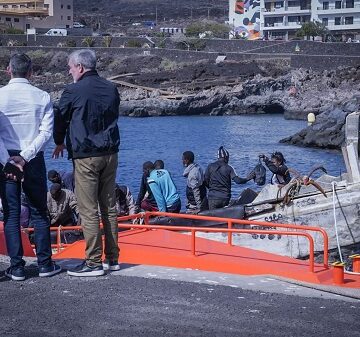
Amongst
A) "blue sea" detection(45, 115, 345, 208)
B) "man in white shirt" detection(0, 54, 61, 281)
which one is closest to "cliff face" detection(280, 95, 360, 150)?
"blue sea" detection(45, 115, 345, 208)

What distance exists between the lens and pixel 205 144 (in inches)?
2142

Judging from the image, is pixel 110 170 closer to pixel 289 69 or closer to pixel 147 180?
pixel 147 180

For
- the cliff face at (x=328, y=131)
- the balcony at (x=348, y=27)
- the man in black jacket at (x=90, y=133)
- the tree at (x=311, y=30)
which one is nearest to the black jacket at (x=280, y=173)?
the man in black jacket at (x=90, y=133)

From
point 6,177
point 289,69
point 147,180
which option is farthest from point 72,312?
point 289,69

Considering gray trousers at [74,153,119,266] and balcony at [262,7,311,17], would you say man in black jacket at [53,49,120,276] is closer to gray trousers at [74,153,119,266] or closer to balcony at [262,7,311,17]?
gray trousers at [74,153,119,266]

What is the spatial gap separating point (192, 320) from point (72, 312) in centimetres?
92

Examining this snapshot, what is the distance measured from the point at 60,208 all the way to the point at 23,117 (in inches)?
216

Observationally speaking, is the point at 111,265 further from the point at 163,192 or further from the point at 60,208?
the point at 163,192

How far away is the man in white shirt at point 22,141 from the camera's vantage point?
7730mm

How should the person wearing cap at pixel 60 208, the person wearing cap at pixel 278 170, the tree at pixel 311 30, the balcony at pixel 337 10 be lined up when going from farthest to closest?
the balcony at pixel 337 10
the tree at pixel 311 30
the person wearing cap at pixel 278 170
the person wearing cap at pixel 60 208

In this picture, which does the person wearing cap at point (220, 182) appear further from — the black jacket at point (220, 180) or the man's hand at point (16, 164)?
the man's hand at point (16, 164)

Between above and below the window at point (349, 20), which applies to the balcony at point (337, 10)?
above

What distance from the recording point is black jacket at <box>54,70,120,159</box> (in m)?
7.74

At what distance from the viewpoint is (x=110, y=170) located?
311 inches
